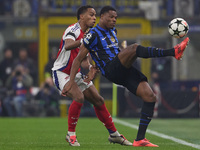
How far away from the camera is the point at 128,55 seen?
7.55 m

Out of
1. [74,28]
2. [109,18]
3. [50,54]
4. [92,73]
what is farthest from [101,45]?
[50,54]

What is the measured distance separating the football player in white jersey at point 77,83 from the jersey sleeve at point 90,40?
363 mm

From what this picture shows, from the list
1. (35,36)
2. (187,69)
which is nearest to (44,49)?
(35,36)

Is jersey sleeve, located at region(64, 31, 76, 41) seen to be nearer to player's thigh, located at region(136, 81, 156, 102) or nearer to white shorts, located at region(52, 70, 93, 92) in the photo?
white shorts, located at region(52, 70, 93, 92)

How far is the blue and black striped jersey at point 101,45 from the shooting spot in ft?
26.0

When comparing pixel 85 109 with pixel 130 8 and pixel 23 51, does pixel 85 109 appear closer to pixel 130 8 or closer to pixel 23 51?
pixel 23 51

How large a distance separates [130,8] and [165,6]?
133 cm

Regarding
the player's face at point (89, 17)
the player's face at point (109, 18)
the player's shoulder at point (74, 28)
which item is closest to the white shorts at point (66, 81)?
the player's shoulder at point (74, 28)

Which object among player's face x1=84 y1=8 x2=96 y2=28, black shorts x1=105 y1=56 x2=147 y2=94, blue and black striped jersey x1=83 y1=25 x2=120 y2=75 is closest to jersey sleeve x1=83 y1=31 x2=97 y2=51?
blue and black striped jersey x1=83 y1=25 x2=120 y2=75

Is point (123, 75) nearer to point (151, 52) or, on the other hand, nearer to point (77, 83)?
point (151, 52)

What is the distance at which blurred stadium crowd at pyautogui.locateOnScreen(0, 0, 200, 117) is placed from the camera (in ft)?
61.3

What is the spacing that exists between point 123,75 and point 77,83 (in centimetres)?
92

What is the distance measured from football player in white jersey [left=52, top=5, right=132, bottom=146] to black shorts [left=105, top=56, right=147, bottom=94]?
0.46 metres

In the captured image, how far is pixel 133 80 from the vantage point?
310 inches
